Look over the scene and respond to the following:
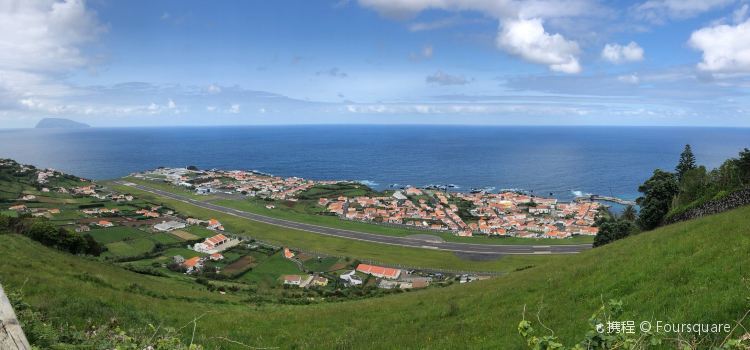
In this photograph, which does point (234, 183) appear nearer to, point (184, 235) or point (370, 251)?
point (184, 235)

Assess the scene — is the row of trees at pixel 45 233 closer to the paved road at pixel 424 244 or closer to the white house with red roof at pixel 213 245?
the white house with red roof at pixel 213 245

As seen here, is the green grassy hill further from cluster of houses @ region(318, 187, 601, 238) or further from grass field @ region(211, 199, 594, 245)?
cluster of houses @ region(318, 187, 601, 238)

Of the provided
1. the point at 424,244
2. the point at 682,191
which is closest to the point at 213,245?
the point at 424,244

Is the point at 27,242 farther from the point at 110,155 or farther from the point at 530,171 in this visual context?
the point at 110,155

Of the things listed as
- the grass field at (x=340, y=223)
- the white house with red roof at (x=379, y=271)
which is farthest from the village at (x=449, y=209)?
the white house with red roof at (x=379, y=271)

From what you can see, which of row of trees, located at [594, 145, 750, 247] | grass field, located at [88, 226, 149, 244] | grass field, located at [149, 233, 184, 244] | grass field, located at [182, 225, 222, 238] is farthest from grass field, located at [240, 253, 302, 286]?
row of trees, located at [594, 145, 750, 247]

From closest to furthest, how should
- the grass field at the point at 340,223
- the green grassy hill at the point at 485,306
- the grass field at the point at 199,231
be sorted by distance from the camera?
the green grassy hill at the point at 485,306 → the grass field at the point at 199,231 → the grass field at the point at 340,223

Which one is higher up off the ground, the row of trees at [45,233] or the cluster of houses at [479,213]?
the row of trees at [45,233]
